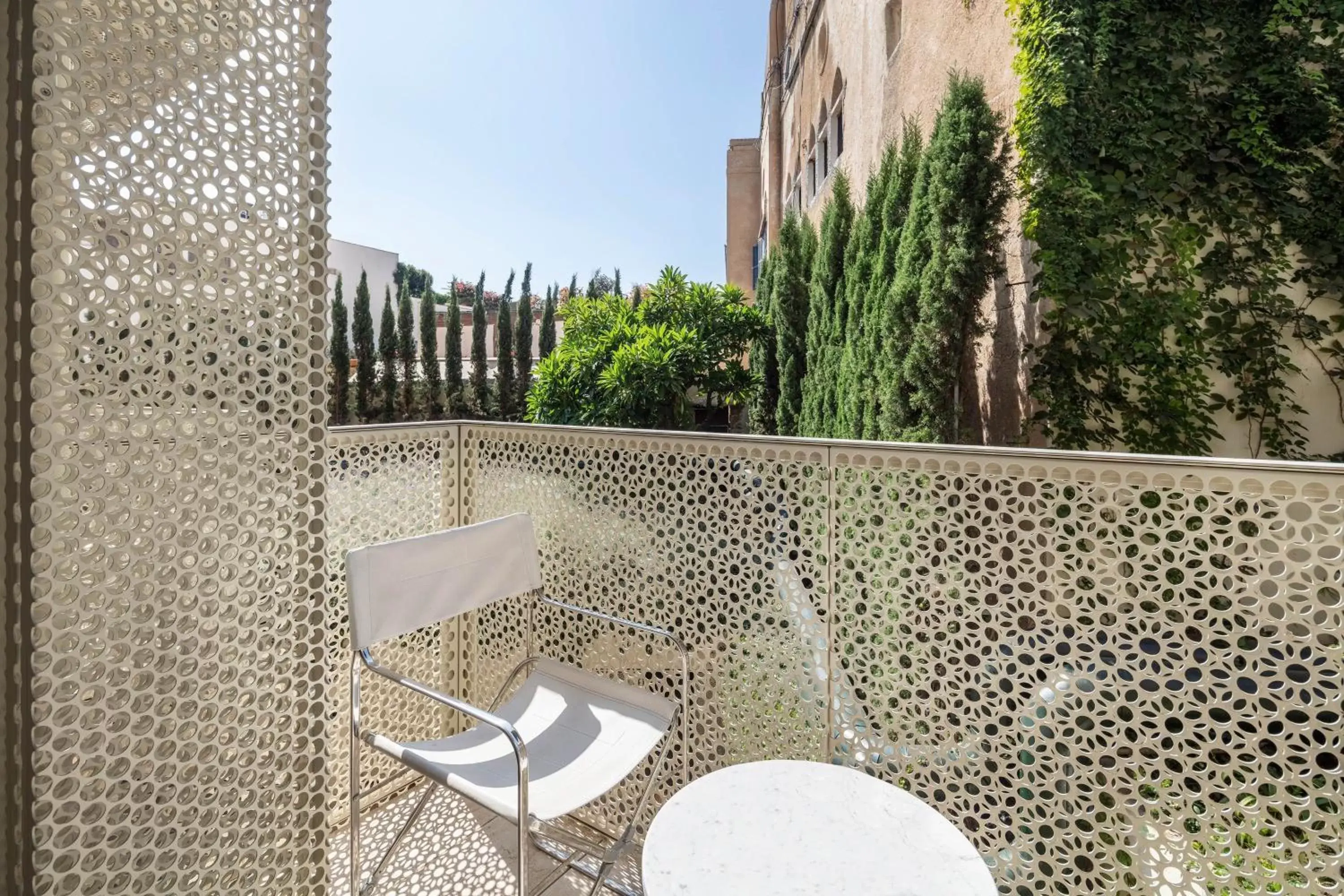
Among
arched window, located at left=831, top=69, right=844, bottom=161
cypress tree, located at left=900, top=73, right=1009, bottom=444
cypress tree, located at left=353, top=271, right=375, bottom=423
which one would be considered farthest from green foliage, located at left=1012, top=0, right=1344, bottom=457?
cypress tree, located at left=353, top=271, right=375, bottom=423

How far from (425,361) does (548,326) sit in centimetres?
327

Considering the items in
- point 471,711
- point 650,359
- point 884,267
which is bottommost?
point 471,711

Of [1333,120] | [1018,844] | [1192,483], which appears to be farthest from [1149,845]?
[1333,120]

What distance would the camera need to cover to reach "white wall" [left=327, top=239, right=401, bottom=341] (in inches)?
622

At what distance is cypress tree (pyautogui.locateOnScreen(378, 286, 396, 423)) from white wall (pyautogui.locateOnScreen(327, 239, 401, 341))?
0.90m

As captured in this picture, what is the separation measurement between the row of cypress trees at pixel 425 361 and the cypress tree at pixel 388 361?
0.02m

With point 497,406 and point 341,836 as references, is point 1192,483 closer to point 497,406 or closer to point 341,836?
point 341,836

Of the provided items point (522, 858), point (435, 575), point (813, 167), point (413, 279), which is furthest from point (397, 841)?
point (413, 279)

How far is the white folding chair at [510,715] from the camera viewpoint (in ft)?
5.19

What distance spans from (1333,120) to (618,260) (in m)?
16.2

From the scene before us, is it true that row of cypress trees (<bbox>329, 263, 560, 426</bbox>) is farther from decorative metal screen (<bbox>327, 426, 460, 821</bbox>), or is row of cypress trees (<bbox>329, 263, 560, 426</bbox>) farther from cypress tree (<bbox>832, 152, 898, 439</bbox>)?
decorative metal screen (<bbox>327, 426, 460, 821</bbox>)

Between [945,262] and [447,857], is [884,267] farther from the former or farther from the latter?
[447,857]

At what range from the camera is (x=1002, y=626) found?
1637 mm

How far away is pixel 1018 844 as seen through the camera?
5.33 feet
